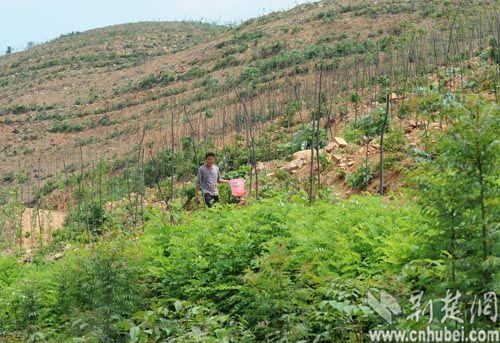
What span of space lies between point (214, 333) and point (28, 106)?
37.9 m

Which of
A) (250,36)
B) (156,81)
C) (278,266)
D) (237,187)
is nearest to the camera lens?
(278,266)

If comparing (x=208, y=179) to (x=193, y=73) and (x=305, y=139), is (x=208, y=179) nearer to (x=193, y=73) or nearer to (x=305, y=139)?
(x=305, y=139)

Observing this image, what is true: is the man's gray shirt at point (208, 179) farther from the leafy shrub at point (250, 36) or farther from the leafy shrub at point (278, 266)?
the leafy shrub at point (250, 36)

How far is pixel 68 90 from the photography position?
4172 cm

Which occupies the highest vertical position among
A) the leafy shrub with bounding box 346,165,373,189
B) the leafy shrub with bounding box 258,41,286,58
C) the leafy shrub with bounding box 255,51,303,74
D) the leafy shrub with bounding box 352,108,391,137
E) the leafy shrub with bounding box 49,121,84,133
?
the leafy shrub with bounding box 258,41,286,58

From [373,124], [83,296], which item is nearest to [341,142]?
[373,124]

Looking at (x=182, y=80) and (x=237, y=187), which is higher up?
(x=182, y=80)

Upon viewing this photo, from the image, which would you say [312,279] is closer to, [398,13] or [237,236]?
[237,236]

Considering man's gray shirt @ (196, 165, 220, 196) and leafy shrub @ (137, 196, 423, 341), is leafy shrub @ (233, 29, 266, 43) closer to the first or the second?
man's gray shirt @ (196, 165, 220, 196)

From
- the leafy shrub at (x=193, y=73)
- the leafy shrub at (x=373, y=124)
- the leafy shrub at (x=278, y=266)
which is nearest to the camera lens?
the leafy shrub at (x=278, y=266)

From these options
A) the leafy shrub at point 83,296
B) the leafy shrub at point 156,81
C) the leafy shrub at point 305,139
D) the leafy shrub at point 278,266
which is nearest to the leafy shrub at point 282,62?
the leafy shrub at point 156,81

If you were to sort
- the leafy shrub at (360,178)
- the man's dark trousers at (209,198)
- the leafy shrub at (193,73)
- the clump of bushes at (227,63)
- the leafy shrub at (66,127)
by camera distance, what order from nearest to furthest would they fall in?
the man's dark trousers at (209,198) < the leafy shrub at (360,178) < the leafy shrub at (66,127) < the clump of bushes at (227,63) < the leafy shrub at (193,73)

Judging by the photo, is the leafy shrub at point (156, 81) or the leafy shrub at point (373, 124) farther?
the leafy shrub at point (156, 81)

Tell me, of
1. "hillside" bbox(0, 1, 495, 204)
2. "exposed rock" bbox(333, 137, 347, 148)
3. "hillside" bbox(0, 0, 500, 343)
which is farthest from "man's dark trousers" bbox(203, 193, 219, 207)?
"hillside" bbox(0, 1, 495, 204)
